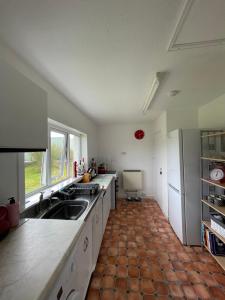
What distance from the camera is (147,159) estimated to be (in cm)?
474

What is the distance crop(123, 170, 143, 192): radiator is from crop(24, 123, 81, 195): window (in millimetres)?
1898

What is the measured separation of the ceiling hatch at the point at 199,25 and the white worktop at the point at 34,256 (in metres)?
1.59

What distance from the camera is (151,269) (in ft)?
6.15

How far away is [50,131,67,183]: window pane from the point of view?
2.46 meters

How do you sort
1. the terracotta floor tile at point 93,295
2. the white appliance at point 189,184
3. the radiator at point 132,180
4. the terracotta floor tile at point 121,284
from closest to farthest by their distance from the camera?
1. the terracotta floor tile at point 93,295
2. the terracotta floor tile at point 121,284
3. the white appliance at point 189,184
4. the radiator at point 132,180

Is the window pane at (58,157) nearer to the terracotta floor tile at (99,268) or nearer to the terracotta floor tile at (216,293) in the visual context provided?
the terracotta floor tile at (99,268)

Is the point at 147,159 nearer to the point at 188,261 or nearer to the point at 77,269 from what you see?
the point at 188,261

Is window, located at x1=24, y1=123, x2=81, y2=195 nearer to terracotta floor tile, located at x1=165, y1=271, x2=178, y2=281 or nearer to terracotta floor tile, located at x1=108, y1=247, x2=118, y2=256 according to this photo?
terracotta floor tile, located at x1=108, y1=247, x2=118, y2=256

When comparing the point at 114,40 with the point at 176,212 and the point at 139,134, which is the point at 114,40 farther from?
the point at 139,134

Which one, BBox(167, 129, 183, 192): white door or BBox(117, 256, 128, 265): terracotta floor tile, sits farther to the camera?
BBox(167, 129, 183, 192): white door

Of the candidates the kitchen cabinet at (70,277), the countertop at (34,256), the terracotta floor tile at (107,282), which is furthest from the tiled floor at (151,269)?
the countertop at (34,256)

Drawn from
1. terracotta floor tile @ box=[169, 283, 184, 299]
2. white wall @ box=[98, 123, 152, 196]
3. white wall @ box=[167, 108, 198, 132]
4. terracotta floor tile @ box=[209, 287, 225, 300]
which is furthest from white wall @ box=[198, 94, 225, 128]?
terracotta floor tile @ box=[169, 283, 184, 299]

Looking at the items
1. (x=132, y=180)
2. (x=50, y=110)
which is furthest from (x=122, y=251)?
(x=132, y=180)

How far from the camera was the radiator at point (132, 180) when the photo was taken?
457 cm
